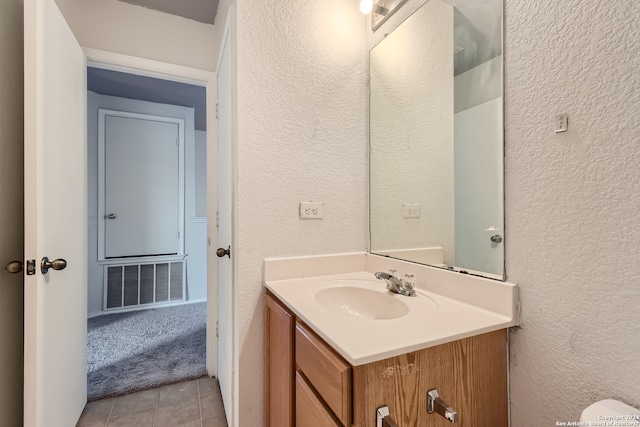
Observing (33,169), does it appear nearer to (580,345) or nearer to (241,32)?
(241,32)

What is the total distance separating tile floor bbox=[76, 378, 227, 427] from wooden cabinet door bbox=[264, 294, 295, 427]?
1.75 feet

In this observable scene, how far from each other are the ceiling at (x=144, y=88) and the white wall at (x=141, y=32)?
2.86 ft

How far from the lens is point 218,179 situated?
1.86 m

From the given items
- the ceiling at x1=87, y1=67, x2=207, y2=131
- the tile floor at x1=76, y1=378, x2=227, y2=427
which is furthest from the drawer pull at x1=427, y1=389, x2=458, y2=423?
the ceiling at x1=87, y1=67, x2=207, y2=131

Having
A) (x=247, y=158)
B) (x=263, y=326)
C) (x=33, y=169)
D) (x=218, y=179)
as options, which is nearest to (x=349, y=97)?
(x=247, y=158)

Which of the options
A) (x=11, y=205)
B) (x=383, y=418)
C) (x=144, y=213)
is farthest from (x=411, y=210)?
(x=144, y=213)

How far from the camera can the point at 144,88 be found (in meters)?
2.77

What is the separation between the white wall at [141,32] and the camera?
165 centimetres

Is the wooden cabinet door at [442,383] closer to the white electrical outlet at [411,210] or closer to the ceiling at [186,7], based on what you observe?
the white electrical outlet at [411,210]

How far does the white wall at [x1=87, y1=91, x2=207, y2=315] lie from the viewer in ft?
9.37

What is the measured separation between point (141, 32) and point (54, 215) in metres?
1.30

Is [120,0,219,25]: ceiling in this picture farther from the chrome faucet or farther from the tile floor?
the tile floor

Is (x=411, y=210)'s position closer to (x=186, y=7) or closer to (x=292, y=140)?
(x=292, y=140)

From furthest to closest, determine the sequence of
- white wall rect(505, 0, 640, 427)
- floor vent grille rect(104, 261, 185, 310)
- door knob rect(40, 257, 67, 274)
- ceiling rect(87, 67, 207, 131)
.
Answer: floor vent grille rect(104, 261, 185, 310) < ceiling rect(87, 67, 207, 131) < door knob rect(40, 257, 67, 274) < white wall rect(505, 0, 640, 427)
